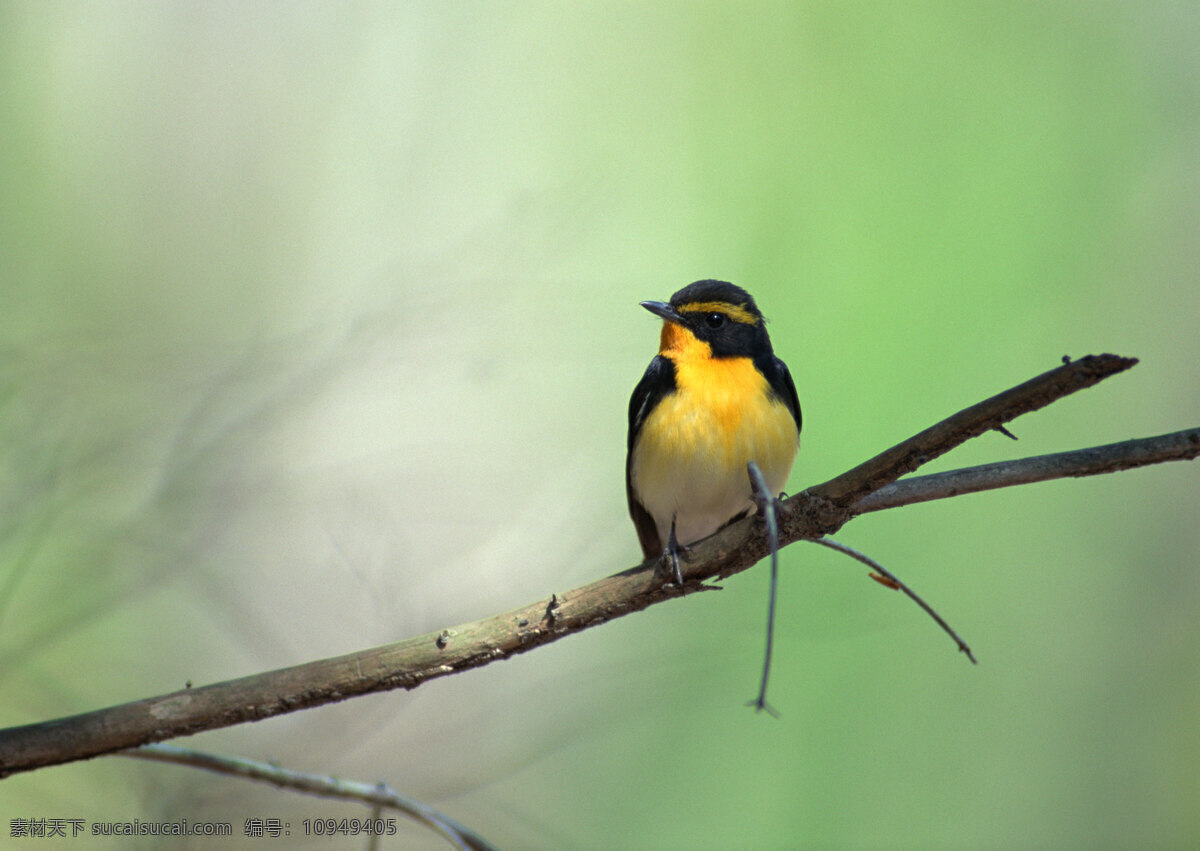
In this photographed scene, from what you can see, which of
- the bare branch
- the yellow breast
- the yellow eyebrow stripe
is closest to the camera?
the bare branch

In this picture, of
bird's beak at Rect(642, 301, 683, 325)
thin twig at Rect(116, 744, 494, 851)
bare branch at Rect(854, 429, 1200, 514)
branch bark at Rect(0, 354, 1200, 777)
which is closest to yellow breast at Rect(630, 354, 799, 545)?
bird's beak at Rect(642, 301, 683, 325)

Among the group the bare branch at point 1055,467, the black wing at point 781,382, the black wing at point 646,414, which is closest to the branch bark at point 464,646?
the bare branch at point 1055,467

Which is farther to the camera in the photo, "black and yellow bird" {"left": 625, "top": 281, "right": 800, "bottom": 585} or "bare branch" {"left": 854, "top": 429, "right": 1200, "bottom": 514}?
"black and yellow bird" {"left": 625, "top": 281, "right": 800, "bottom": 585}

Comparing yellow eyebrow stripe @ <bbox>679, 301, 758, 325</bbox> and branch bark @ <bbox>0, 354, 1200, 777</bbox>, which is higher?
yellow eyebrow stripe @ <bbox>679, 301, 758, 325</bbox>

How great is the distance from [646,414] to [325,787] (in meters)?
1.41

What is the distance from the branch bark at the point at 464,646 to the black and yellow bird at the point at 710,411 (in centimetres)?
63

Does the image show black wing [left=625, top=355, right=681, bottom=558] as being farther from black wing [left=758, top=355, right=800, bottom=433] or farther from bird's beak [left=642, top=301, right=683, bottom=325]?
black wing [left=758, top=355, right=800, bottom=433]

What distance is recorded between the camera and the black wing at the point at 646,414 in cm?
279

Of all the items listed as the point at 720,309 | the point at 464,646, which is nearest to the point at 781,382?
the point at 720,309

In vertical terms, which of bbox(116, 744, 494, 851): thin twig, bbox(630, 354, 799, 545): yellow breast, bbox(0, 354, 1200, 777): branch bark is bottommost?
bbox(116, 744, 494, 851): thin twig

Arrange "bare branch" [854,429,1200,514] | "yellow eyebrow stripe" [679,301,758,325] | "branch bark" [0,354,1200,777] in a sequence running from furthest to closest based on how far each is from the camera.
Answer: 1. "yellow eyebrow stripe" [679,301,758,325]
2. "branch bark" [0,354,1200,777]
3. "bare branch" [854,429,1200,514]

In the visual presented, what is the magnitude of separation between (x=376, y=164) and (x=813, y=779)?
3567 mm

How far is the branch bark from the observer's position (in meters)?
1.75

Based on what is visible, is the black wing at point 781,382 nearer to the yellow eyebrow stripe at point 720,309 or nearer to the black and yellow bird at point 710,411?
the black and yellow bird at point 710,411
